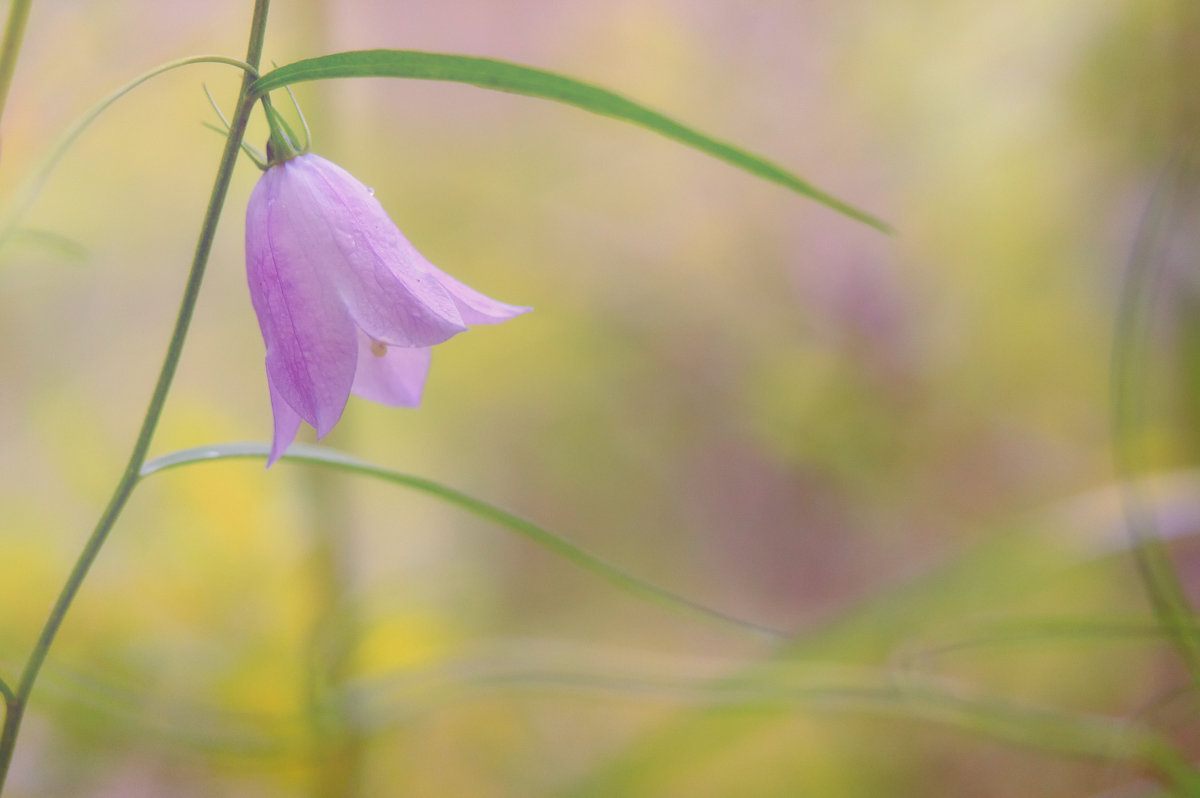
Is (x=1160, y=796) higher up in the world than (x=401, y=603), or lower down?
lower down

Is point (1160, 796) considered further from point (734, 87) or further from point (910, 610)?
point (734, 87)

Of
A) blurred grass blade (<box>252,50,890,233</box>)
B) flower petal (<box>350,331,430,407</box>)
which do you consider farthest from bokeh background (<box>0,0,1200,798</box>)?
blurred grass blade (<box>252,50,890,233</box>)

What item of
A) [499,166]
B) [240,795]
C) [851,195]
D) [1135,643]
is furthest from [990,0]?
[240,795]

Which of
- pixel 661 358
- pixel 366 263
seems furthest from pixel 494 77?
pixel 661 358

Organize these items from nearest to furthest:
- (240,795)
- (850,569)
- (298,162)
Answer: (298,162)
(240,795)
(850,569)

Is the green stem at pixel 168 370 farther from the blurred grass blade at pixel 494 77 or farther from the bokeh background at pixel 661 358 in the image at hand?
the bokeh background at pixel 661 358

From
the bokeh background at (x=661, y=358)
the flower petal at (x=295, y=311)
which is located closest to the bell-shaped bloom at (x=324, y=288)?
the flower petal at (x=295, y=311)
